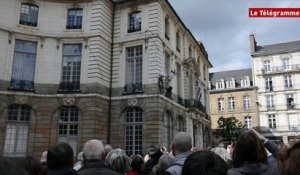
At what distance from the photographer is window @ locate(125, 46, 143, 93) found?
2083 cm

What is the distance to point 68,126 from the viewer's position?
19.6 m

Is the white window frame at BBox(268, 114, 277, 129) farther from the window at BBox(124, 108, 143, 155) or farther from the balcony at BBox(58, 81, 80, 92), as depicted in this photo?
the balcony at BBox(58, 81, 80, 92)

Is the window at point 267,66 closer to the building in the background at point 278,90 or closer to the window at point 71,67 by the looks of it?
the building in the background at point 278,90

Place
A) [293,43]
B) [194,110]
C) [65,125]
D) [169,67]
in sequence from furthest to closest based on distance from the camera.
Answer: [293,43] < [194,110] < [169,67] < [65,125]

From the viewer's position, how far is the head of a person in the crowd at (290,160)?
1.49 metres

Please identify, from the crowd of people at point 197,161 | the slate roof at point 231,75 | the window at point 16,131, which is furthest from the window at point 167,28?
the slate roof at point 231,75

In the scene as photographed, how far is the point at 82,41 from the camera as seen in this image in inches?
807

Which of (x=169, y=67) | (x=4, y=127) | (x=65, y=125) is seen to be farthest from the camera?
(x=169, y=67)

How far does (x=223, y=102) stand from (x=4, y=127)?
124 feet

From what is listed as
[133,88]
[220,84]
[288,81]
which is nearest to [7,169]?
[133,88]

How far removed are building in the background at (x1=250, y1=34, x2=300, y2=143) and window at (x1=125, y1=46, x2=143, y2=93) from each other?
29.5 metres

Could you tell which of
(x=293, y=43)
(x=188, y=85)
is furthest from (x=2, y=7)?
(x=293, y=43)

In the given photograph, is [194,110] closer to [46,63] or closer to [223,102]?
[46,63]

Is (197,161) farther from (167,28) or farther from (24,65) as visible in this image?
(167,28)
